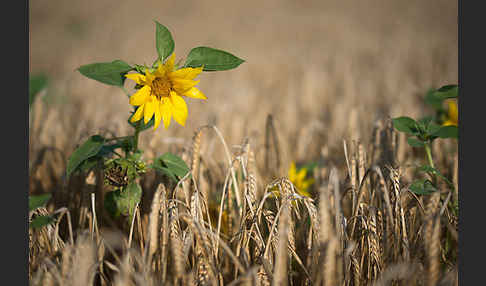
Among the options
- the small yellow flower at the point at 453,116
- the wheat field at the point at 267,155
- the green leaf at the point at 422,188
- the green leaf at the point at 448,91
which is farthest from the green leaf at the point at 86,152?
the small yellow flower at the point at 453,116

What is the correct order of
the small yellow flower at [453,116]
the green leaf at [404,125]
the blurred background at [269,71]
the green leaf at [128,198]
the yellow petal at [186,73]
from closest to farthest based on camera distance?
the yellow petal at [186,73] → the green leaf at [128,198] → the green leaf at [404,125] → the small yellow flower at [453,116] → the blurred background at [269,71]

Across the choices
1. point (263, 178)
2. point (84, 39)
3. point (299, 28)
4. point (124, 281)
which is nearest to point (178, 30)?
point (84, 39)

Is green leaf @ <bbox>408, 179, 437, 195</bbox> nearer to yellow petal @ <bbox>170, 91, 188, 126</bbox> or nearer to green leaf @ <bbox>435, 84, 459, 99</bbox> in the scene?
green leaf @ <bbox>435, 84, 459, 99</bbox>

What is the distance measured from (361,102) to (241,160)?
170cm

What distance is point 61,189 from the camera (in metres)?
1.29

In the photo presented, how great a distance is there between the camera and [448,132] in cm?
107

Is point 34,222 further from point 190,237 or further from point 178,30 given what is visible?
point 178,30

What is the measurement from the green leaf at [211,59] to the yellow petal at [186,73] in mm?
37

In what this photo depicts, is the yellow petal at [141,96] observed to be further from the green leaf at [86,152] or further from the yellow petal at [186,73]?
the green leaf at [86,152]

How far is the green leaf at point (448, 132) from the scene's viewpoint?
105 cm

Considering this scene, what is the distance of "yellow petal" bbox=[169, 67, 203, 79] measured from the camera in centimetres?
81

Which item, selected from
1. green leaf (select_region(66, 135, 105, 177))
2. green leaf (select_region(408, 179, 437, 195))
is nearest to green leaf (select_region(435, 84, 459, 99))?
green leaf (select_region(408, 179, 437, 195))

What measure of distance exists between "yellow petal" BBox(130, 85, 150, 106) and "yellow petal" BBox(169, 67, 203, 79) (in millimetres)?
68

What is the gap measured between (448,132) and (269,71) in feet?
8.49
